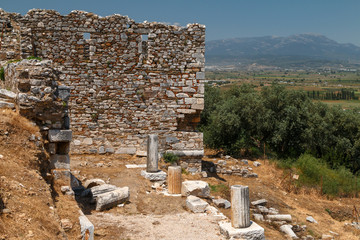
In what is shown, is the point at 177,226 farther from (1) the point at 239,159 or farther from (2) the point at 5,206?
(1) the point at 239,159

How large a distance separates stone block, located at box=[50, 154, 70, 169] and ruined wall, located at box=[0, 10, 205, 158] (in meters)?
5.38

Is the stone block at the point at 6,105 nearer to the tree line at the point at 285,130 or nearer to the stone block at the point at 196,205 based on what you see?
the stone block at the point at 196,205

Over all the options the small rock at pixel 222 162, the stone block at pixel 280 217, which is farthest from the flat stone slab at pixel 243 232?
the small rock at pixel 222 162

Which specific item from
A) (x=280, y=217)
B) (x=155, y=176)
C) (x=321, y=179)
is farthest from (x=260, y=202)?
(x=321, y=179)

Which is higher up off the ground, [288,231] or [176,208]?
[176,208]

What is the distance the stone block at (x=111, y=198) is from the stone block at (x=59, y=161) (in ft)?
5.04

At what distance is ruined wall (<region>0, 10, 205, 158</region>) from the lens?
13.2 m

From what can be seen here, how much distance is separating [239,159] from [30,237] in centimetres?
1556

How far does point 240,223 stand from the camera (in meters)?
8.43

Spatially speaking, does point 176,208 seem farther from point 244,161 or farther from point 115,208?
point 244,161

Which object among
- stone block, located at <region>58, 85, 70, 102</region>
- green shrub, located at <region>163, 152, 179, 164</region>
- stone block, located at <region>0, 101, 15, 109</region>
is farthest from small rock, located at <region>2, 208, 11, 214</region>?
green shrub, located at <region>163, 152, 179, 164</region>

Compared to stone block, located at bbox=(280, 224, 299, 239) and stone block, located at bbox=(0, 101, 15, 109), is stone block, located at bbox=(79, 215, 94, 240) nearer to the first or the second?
stone block, located at bbox=(0, 101, 15, 109)

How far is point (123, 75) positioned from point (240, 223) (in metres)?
7.64

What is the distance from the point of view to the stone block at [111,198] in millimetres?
9246
